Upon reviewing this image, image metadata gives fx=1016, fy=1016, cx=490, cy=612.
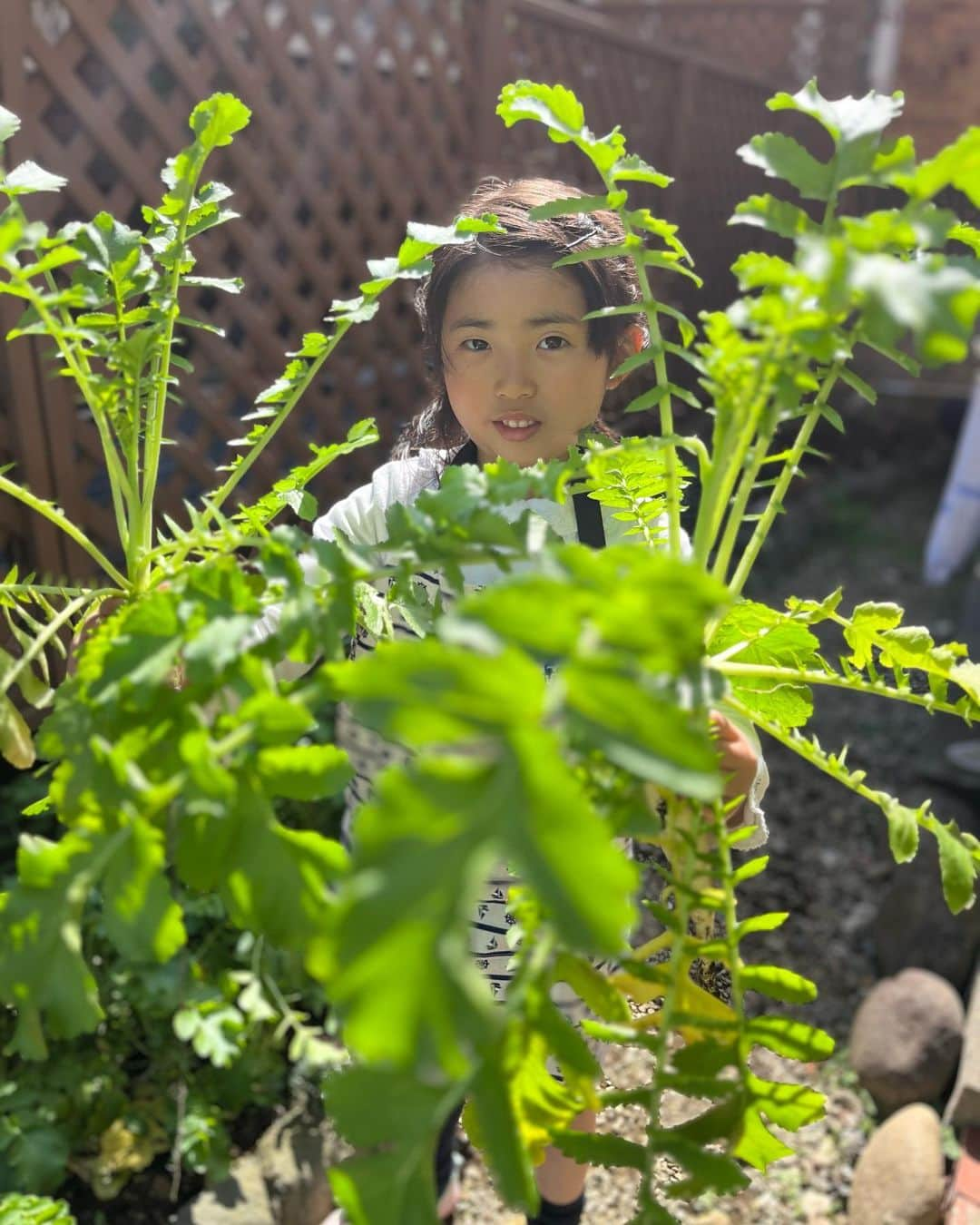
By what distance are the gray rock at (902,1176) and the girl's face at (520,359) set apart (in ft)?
4.66

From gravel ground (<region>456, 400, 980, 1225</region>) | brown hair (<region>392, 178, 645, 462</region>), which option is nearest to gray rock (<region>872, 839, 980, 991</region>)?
gravel ground (<region>456, 400, 980, 1225</region>)

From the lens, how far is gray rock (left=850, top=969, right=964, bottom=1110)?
2.04 metres

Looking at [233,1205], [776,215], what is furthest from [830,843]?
[776,215]

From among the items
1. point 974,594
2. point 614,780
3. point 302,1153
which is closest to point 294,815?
point 302,1153

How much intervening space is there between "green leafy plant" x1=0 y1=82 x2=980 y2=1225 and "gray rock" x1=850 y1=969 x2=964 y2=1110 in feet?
5.05

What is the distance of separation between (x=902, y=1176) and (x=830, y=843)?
1299 mm

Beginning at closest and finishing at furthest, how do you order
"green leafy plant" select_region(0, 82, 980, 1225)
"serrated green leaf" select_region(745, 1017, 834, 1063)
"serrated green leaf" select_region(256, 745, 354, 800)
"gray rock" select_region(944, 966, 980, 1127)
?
"green leafy plant" select_region(0, 82, 980, 1225)
"serrated green leaf" select_region(256, 745, 354, 800)
"serrated green leaf" select_region(745, 1017, 834, 1063)
"gray rock" select_region(944, 966, 980, 1127)

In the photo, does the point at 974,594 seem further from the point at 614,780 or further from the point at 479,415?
the point at 614,780

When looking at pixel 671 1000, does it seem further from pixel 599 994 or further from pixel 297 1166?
pixel 297 1166

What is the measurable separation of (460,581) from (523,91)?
37 centimetres

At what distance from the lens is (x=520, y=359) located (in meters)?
1.20

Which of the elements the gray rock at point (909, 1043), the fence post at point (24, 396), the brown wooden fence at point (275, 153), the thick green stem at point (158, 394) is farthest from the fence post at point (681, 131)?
Answer: the thick green stem at point (158, 394)

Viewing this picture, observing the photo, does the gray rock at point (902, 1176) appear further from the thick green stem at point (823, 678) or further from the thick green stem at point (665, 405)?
the thick green stem at point (665, 405)

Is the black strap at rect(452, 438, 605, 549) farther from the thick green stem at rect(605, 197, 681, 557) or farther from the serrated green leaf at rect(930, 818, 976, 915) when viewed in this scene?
the serrated green leaf at rect(930, 818, 976, 915)
